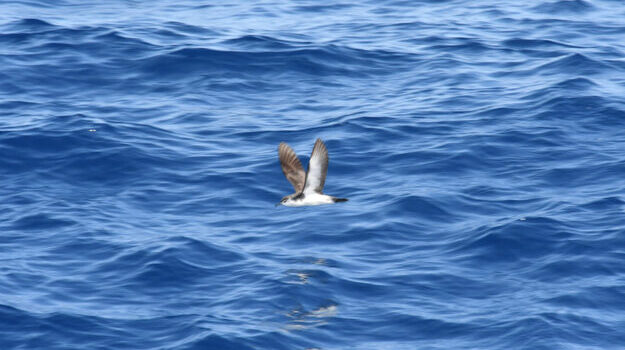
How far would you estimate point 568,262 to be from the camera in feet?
45.2

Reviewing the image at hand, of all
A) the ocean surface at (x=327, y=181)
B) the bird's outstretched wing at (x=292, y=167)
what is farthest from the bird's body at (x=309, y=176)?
the ocean surface at (x=327, y=181)

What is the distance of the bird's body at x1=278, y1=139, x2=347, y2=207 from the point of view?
511 inches

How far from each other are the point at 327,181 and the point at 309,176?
3474mm

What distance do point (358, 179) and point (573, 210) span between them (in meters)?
3.57

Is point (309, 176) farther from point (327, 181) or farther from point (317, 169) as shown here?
point (327, 181)

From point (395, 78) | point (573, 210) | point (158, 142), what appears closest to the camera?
point (573, 210)

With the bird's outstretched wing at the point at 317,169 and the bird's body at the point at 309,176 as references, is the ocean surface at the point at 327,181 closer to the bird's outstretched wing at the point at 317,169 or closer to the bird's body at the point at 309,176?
the bird's body at the point at 309,176

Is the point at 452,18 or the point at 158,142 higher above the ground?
the point at 452,18

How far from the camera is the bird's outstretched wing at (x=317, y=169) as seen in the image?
42.2ft

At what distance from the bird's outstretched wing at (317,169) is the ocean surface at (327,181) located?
1177 millimetres

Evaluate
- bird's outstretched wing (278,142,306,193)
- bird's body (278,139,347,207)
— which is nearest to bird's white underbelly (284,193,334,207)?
bird's body (278,139,347,207)

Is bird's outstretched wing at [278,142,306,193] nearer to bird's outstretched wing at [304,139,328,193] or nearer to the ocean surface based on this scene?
bird's outstretched wing at [304,139,328,193]

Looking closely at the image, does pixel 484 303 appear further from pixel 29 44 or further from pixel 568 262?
pixel 29 44

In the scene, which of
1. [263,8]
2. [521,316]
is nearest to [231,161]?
Answer: [521,316]
